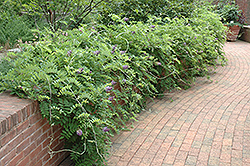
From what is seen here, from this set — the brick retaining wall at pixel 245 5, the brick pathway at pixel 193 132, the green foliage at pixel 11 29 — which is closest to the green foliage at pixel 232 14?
the brick retaining wall at pixel 245 5

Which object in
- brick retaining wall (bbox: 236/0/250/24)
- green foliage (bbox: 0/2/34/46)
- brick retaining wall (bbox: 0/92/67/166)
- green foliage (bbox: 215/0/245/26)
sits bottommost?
brick retaining wall (bbox: 0/92/67/166)

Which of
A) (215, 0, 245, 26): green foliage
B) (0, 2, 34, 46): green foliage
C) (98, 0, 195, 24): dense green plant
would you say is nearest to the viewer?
(0, 2, 34, 46): green foliage

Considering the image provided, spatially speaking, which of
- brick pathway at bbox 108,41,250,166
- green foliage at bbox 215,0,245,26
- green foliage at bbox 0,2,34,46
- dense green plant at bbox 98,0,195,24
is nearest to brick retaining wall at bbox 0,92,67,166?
brick pathway at bbox 108,41,250,166

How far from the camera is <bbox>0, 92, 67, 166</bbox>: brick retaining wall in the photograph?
2.17m

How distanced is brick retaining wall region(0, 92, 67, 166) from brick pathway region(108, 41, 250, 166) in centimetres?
79

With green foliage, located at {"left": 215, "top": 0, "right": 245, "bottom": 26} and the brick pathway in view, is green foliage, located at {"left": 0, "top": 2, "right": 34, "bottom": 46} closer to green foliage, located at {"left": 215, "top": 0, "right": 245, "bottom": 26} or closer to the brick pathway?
the brick pathway

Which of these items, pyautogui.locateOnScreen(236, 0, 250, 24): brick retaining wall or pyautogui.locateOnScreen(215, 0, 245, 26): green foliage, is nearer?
pyautogui.locateOnScreen(215, 0, 245, 26): green foliage

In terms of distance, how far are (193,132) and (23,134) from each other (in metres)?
2.24

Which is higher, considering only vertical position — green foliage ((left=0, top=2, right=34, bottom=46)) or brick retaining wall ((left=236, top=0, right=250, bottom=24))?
brick retaining wall ((left=236, top=0, right=250, bottom=24))

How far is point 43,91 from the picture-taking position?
263 centimetres

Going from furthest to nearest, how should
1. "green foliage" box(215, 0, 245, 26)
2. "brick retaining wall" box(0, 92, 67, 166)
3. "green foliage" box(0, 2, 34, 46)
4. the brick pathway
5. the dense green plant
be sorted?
"green foliage" box(215, 0, 245, 26), the dense green plant, "green foliage" box(0, 2, 34, 46), the brick pathway, "brick retaining wall" box(0, 92, 67, 166)

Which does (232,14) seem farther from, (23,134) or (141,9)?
(23,134)

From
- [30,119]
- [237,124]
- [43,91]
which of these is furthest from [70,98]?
[237,124]

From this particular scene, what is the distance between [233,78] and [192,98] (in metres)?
1.84
